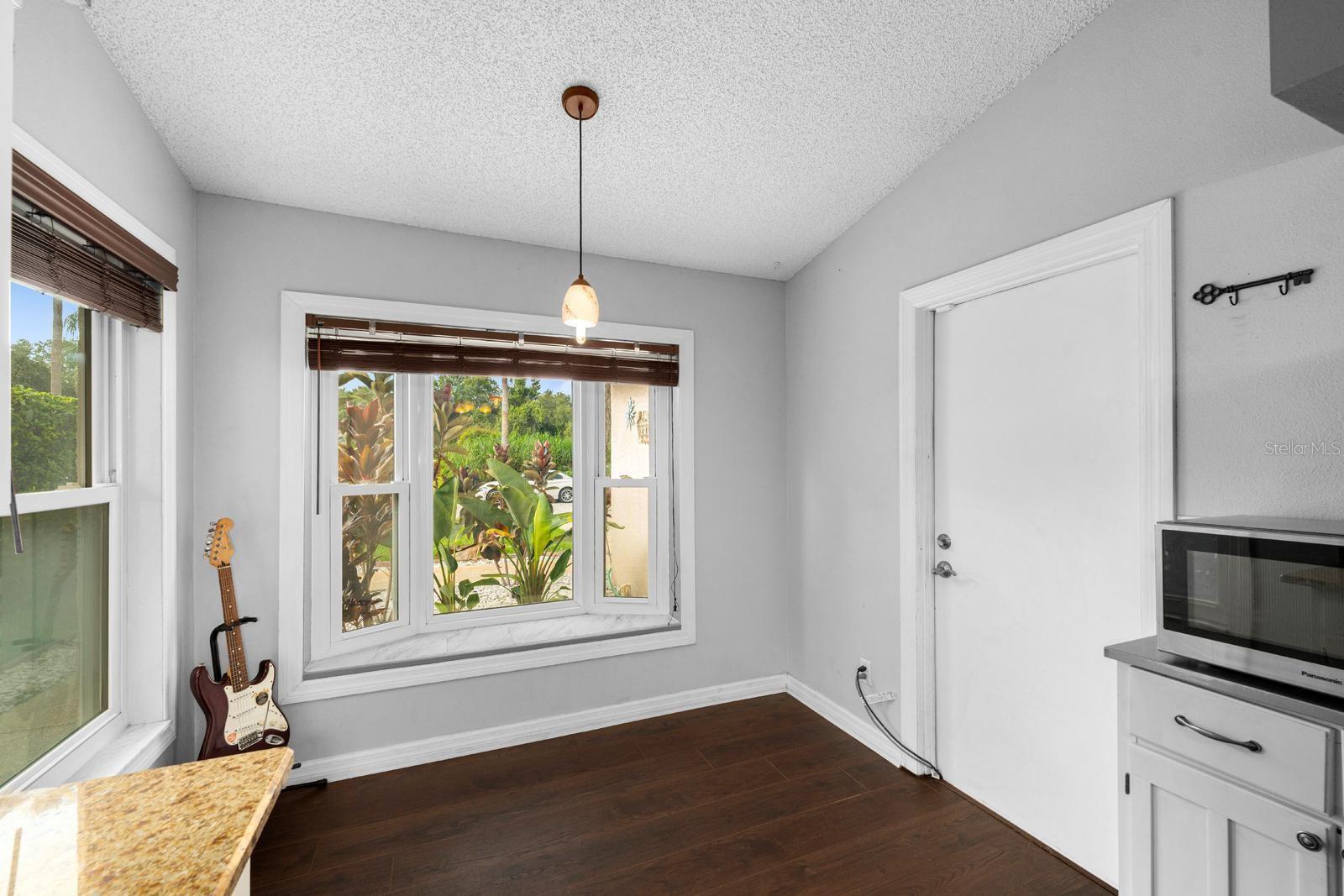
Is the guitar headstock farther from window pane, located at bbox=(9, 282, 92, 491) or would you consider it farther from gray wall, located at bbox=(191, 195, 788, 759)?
window pane, located at bbox=(9, 282, 92, 491)

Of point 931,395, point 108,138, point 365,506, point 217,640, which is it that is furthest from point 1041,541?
point 108,138

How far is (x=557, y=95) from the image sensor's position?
2.00 meters

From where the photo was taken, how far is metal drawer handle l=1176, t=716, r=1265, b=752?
1.26 metres

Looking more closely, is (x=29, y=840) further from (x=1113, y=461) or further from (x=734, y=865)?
(x=1113, y=461)

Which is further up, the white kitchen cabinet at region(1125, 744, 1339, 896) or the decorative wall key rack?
the decorative wall key rack

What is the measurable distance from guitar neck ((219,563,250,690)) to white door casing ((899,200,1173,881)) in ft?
8.66

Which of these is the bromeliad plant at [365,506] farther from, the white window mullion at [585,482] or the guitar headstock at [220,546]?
the white window mullion at [585,482]

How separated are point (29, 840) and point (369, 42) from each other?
1.98 meters

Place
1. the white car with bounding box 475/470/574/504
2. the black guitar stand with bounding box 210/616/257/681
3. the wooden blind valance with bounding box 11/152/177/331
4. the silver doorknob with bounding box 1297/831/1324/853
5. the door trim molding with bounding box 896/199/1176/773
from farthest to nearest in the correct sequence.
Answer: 1. the white car with bounding box 475/470/574/504
2. the black guitar stand with bounding box 210/616/257/681
3. the door trim molding with bounding box 896/199/1176/773
4. the wooden blind valance with bounding box 11/152/177/331
5. the silver doorknob with bounding box 1297/831/1324/853

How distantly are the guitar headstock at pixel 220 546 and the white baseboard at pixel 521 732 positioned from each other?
0.91 metres

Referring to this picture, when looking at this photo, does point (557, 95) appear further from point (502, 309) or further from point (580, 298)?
point (502, 309)

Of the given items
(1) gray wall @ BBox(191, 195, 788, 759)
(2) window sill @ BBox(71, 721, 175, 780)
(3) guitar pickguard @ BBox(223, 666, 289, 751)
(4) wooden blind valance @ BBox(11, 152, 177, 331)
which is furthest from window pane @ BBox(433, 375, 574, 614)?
(4) wooden blind valance @ BBox(11, 152, 177, 331)

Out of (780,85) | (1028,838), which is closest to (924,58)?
(780,85)

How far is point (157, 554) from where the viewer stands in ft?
6.72
